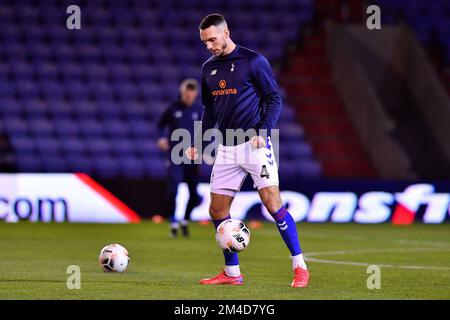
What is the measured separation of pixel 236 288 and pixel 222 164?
3.38ft

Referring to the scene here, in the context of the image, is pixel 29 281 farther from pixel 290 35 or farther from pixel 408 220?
pixel 290 35

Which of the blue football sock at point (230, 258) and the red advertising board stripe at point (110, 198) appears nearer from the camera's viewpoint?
the blue football sock at point (230, 258)

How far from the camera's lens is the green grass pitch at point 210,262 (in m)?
7.42

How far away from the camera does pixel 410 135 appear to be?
20.7 meters

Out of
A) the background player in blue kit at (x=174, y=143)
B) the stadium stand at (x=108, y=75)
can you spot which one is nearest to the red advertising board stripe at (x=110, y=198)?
the stadium stand at (x=108, y=75)

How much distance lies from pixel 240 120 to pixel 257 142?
0.38 m

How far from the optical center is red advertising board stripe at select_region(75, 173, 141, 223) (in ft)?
55.6

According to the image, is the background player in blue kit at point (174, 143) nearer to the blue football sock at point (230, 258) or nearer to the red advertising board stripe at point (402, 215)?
the red advertising board stripe at point (402, 215)

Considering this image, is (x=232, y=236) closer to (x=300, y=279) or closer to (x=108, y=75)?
(x=300, y=279)

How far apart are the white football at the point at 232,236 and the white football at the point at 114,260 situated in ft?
4.02

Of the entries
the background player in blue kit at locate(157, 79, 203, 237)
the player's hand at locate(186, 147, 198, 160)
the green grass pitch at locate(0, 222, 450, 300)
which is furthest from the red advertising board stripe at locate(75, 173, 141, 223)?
the player's hand at locate(186, 147, 198, 160)

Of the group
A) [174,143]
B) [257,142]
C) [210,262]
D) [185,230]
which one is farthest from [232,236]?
[174,143]

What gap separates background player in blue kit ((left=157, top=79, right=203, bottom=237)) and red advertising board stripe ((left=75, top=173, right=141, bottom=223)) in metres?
2.88
